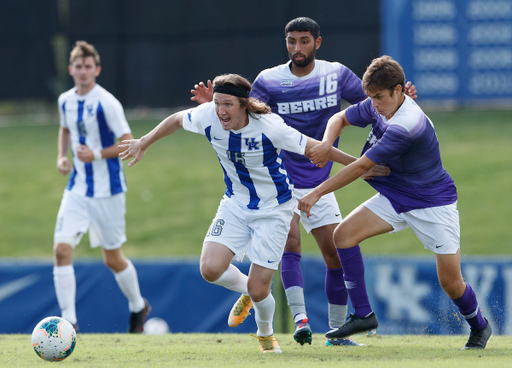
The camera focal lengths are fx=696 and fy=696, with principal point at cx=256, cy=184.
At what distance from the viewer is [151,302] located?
8.89 m

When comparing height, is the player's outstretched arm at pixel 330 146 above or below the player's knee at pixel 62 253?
above

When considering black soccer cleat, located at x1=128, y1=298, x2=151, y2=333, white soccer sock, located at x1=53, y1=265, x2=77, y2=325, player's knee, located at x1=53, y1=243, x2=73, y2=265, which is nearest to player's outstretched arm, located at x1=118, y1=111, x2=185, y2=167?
player's knee, located at x1=53, y1=243, x2=73, y2=265

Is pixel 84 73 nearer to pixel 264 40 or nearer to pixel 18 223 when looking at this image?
pixel 18 223

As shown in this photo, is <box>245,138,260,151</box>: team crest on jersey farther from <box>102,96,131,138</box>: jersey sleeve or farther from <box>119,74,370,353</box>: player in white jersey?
<box>102,96,131,138</box>: jersey sleeve

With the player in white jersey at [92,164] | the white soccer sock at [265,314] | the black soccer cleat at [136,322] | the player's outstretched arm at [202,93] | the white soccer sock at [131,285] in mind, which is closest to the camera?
the white soccer sock at [265,314]

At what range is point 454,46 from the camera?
13.8 m

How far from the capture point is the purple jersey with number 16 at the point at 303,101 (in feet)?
18.8

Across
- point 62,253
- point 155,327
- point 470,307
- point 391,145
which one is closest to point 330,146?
point 391,145

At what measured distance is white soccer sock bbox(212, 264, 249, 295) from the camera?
5.32m

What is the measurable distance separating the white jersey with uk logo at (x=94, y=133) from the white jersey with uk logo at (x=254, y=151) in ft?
6.77

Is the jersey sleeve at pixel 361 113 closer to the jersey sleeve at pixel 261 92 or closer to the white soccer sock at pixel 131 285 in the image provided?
the jersey sleeve at pixel 261 92

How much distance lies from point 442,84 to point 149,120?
22.4ft

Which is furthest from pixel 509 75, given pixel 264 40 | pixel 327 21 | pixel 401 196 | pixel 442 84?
pixel 401 196

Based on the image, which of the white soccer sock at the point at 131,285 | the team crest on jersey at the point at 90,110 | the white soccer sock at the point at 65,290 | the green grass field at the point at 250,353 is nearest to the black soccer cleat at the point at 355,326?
the green grass field at the point at 250,353
